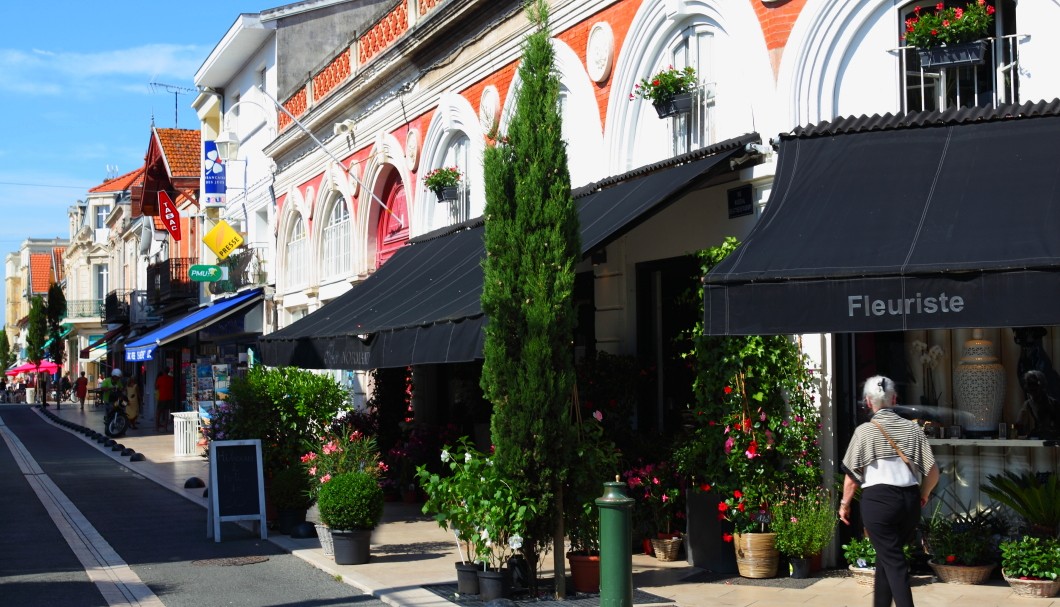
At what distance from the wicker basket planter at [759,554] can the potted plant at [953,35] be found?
12.8 ft

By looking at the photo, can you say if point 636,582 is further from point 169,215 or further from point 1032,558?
point 169,215

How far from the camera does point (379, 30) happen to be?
63.8 feet

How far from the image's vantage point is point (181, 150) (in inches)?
1555

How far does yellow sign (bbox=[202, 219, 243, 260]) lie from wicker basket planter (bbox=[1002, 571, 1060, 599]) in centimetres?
2247

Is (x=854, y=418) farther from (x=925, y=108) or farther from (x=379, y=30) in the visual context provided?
(x=379, y=30)

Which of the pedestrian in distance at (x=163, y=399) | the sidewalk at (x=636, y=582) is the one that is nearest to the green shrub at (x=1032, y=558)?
the sidewalk at (x=636, y=582)

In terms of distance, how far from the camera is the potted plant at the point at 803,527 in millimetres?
9258

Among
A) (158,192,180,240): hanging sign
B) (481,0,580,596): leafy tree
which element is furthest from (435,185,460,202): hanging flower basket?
(158,192,180,240): hanging sign

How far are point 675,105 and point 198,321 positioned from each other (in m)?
19.3

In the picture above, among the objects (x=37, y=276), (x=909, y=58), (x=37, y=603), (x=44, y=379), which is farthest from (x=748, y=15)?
(x=37, y=276)

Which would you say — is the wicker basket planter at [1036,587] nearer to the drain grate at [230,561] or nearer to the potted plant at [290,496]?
the drain grate at [230,561]

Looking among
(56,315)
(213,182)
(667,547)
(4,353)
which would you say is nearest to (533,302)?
(667,547)

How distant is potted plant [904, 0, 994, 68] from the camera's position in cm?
874

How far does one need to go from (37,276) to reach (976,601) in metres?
100
